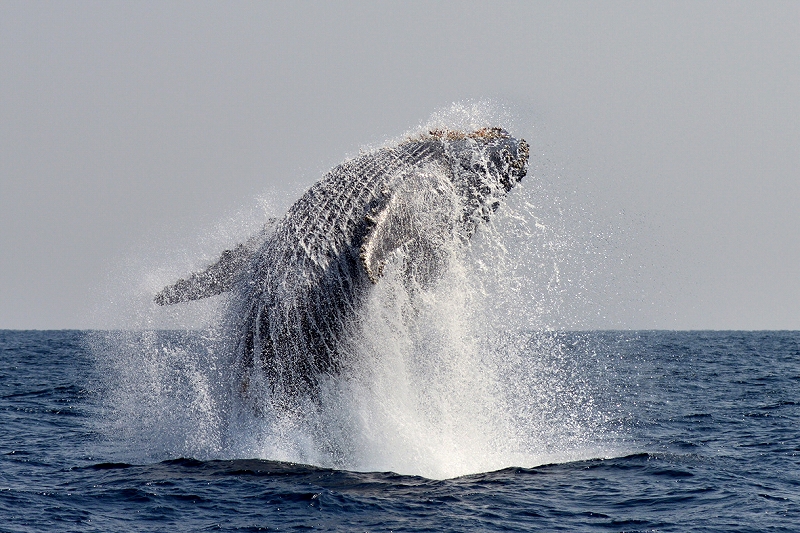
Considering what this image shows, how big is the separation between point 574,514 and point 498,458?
3235 mm

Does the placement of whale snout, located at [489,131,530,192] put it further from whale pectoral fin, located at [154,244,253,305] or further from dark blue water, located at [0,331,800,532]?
dark blue water, located at [0,331,800,532]

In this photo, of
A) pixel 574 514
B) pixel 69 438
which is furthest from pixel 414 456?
pixel 69 438

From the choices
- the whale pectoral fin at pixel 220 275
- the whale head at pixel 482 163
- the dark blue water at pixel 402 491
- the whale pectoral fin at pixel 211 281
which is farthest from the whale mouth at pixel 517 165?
the dark blue water at pixel 402 491

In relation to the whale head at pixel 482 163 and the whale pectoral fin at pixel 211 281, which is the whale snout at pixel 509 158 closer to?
the whale head at pixel 482 163

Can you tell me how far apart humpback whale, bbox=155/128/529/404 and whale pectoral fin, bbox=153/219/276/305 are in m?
0.04

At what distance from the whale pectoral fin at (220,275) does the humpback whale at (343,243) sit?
0.04 metres

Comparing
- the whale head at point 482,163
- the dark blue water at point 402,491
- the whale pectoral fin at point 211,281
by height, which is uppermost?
the whale head at point 482,163

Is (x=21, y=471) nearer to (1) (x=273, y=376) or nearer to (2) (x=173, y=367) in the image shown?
(1) (x=273, y=376)

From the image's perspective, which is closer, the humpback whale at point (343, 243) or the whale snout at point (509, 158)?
the humpback whale at point (343, 243)

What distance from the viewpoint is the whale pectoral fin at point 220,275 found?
44.9ft

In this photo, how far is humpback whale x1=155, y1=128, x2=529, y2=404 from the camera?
40.7 feet

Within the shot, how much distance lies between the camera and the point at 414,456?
13391 mm

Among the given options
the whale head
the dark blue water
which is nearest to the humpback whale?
the whale head

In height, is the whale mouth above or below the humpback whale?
above
